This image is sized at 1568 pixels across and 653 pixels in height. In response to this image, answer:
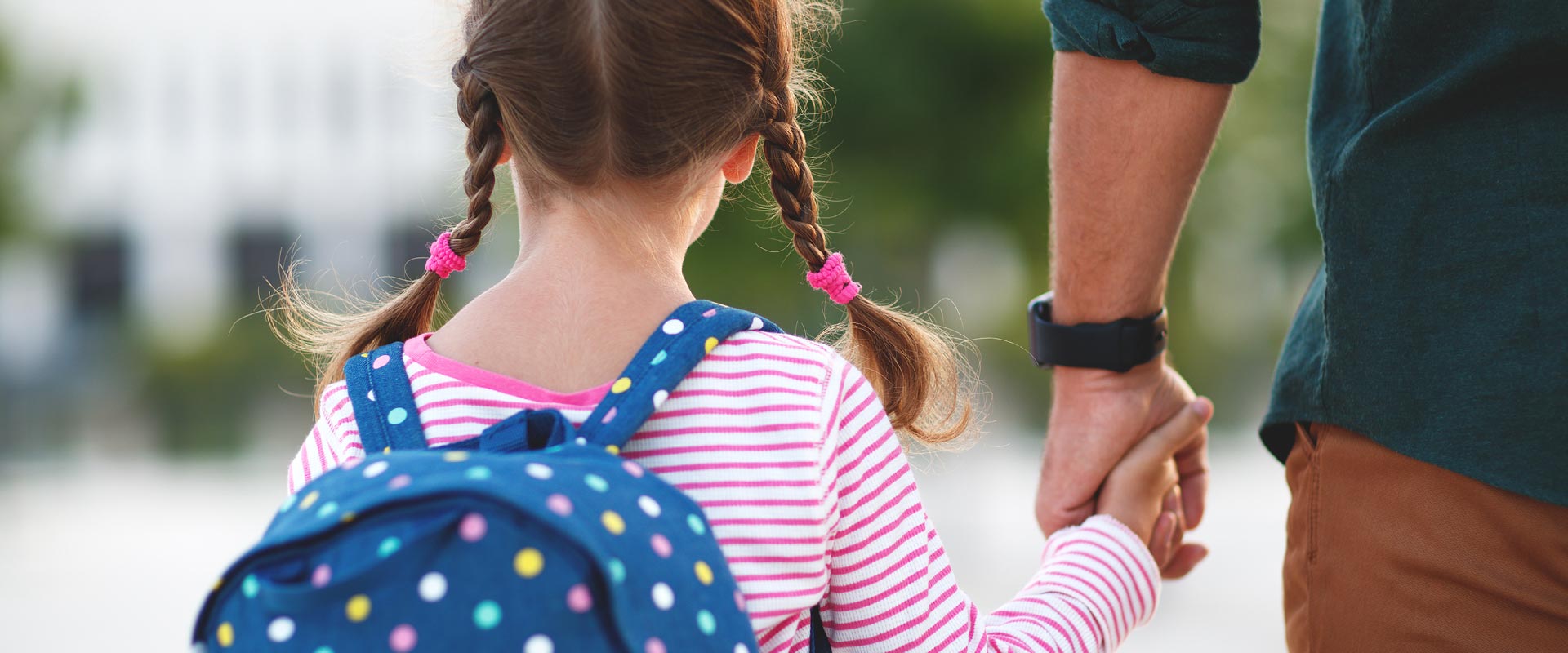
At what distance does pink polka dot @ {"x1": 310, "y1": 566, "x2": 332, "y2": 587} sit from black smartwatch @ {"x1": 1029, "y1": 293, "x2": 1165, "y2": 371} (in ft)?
4.95

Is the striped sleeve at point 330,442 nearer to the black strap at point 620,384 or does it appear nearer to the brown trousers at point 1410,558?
the black strap at point 620,384

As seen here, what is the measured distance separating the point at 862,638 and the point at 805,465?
0.88 feet

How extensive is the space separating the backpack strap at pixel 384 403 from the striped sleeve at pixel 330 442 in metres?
0.02

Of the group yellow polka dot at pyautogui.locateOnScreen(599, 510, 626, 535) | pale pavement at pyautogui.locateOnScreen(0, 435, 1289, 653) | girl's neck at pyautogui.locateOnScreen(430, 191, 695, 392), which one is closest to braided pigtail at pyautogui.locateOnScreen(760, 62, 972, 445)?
girl's neck at pyautogui.locateOnScreen(430, 191, 695, 392)

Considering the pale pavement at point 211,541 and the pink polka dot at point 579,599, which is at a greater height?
the pink polka dot at point 579,599

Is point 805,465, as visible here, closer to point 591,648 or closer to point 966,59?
point 591,648

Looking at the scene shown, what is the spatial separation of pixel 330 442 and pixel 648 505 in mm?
497

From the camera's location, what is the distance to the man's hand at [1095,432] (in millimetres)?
2242

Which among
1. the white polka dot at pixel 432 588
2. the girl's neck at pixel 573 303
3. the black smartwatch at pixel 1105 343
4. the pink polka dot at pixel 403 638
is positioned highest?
the girl's neck at pixel 573 303

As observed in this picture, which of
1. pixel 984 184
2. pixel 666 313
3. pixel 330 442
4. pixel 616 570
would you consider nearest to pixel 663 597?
pixel 616 570

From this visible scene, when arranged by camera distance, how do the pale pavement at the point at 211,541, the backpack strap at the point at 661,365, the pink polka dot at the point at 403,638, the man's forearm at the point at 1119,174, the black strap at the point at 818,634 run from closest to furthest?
the pink polka dot at the point at 403,638, the backpack strap at the point at 661,365, the black strap at the point at 818,634, the man's forearm at the point at 1119,174, the pale pavement at the point at 211,541

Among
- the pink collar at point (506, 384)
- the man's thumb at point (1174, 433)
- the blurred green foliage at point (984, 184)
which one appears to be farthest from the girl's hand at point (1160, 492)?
the blurred green foliage at point (984, 184)

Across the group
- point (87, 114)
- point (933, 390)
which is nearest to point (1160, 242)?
point (933, 390)

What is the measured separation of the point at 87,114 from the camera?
15.7 meters
